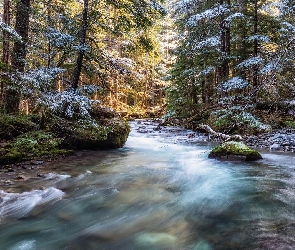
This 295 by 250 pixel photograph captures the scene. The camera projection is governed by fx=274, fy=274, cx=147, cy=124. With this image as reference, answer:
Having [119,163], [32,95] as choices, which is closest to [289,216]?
[119,163]

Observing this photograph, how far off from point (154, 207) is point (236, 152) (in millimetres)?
4271

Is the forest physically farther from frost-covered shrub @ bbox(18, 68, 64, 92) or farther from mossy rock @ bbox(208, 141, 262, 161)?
mossy rock @ bbox(208, 141, 262, 161)

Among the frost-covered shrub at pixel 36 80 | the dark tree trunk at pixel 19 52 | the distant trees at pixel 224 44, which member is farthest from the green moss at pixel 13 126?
the distant trees at pixel 224 44

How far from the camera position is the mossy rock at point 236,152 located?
7892 mm

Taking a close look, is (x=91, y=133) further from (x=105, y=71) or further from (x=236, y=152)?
(x=236, y=152)

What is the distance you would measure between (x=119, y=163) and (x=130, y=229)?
13.7 feet

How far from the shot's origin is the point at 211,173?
269 inches

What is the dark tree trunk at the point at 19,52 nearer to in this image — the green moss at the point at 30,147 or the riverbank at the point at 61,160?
the green moss at the point at 30,147

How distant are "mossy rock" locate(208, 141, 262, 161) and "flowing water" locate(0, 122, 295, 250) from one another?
1.06ft

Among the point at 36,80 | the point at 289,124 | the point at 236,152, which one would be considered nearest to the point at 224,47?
the point at 289,124

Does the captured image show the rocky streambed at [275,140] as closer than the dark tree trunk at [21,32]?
No

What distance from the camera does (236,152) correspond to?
26.3 ft

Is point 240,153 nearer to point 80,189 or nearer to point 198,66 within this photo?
point 80,189

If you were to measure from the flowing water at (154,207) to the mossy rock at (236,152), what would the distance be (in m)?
0.32
